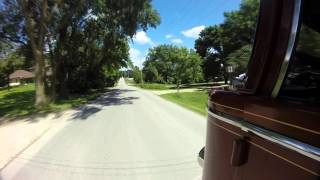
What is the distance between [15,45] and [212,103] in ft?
96.1

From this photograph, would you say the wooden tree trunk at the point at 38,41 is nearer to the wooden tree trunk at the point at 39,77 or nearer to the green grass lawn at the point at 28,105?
the wooden tree trunk at the point at 39,77

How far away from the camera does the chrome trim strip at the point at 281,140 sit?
146 centimetres

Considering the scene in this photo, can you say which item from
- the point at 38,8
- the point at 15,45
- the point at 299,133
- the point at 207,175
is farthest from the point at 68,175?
the point at 15,45

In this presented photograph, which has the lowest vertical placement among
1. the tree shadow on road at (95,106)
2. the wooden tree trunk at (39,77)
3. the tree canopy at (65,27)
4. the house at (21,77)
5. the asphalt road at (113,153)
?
the house at (21,77)

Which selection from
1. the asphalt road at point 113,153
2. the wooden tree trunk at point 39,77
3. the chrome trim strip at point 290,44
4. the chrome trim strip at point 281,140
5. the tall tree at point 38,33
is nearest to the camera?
the chrome trim strip at point 281,140

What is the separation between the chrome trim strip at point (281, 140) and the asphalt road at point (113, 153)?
15.4 ft

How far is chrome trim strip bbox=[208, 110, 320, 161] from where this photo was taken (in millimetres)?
1461

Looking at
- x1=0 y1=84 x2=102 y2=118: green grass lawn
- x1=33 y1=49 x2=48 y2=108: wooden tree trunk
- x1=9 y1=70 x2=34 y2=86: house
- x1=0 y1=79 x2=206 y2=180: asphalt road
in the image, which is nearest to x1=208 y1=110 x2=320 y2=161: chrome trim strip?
x1=0 y1=79 x2=206 y2=180: asphalt road

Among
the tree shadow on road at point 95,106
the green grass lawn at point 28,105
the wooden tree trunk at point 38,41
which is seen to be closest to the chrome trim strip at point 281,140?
the tree shadow on road at point 95,106

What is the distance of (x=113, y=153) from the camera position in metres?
9.02

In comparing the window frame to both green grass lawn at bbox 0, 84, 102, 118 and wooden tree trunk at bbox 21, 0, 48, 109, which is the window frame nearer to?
green grass lawn at bbox 0, 84, 102, 118

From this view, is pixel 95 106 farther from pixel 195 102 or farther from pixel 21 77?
pixel 21 77

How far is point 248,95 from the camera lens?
87.8 inches

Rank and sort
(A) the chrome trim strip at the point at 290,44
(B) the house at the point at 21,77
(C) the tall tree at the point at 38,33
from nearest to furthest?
(A) the chrome trim strip at the point at 290,44
(C) the tall tree at the point at 38,33
(B) the house at the point at 21,77
